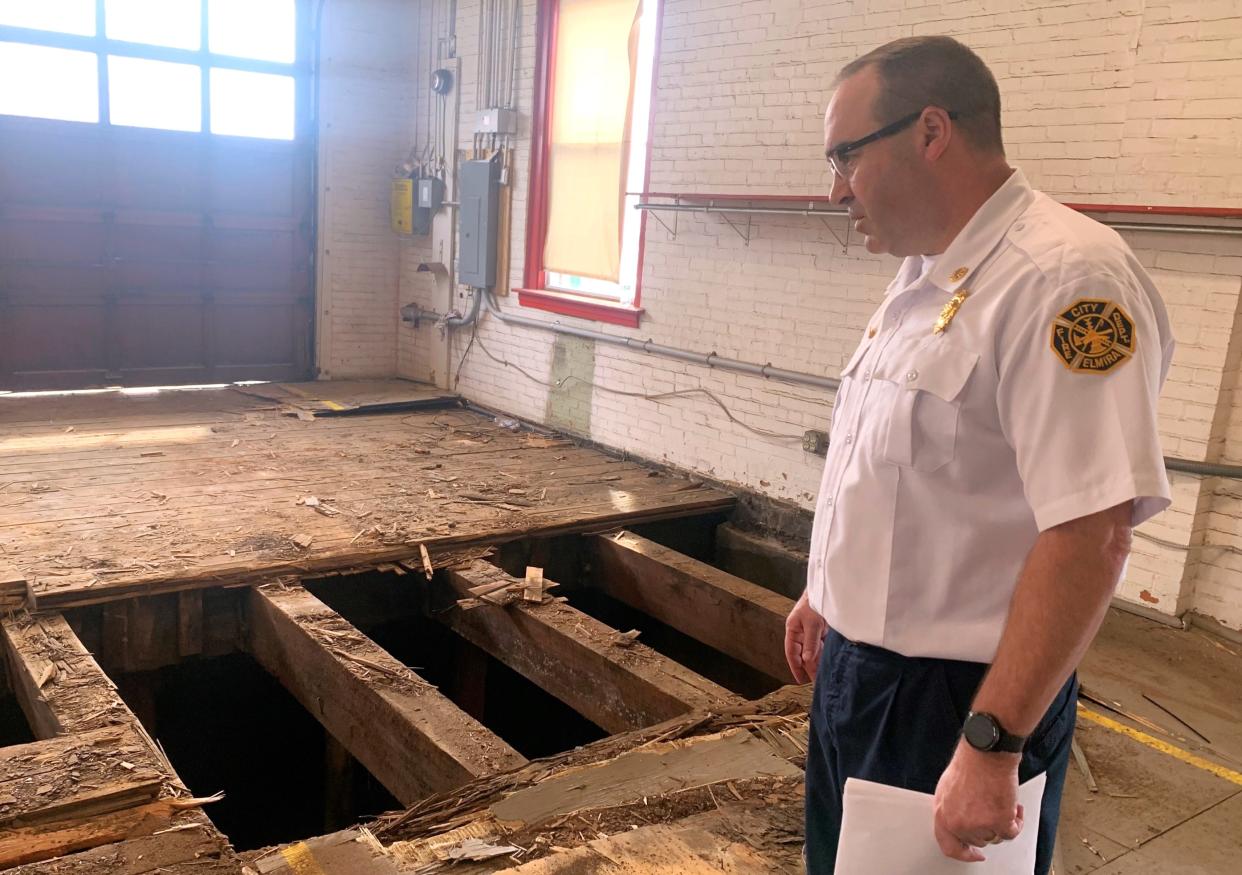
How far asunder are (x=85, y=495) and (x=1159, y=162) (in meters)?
4.65

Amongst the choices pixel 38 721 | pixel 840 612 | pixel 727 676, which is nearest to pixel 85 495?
pixel 38 721

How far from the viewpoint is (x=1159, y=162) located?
140 inches

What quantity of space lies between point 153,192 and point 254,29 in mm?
1442

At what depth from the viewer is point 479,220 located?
7.09 metres

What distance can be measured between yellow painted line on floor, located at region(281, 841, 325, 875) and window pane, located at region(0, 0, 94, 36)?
6.51 m

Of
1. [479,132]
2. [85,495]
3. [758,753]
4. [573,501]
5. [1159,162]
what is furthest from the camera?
[479,132]

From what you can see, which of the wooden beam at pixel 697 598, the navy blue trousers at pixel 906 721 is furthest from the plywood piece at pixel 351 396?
the navy blue trousers at pixel 906 721

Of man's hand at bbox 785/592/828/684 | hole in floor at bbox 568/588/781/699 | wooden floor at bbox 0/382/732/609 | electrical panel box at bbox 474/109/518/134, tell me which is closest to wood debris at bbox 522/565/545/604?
wooden floor at bbox 0/382/732/609

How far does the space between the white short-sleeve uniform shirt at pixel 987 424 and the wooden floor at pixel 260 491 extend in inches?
116

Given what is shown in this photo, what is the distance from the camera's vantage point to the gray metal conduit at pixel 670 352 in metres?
3.57

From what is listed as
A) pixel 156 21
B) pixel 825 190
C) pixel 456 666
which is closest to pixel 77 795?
pixel 456 666

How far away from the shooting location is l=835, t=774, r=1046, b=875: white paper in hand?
1.25m

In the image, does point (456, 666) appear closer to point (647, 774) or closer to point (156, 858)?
point (647, 774)

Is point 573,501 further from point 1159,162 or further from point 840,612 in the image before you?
point 840,612
